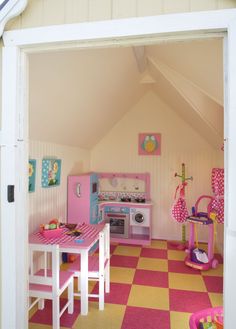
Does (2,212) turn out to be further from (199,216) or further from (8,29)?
(199,216)

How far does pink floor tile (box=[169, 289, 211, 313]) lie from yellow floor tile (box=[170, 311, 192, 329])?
0.21ft

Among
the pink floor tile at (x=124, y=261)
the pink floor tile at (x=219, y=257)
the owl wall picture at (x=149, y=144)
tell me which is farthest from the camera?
the owl wall picture at (x=149, y=144)

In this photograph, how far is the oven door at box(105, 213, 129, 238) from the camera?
14.0ft

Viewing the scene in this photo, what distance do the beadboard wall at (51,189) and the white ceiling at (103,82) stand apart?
0.13 m

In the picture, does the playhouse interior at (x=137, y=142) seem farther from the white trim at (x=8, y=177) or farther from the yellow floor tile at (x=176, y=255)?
the white trim at (x=8, y=177)

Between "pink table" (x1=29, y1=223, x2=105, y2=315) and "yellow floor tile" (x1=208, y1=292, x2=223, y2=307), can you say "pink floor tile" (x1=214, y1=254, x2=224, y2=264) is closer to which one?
"yellow floor tile" (x1=208, y1=292, x2=223, y2=307)

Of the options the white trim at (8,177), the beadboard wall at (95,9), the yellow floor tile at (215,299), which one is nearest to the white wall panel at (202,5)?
the beadboard wall at (95,9)

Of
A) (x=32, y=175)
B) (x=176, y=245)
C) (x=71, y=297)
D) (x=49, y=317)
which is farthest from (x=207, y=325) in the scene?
(x=176, y=245)

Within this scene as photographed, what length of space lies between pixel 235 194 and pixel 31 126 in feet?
6.54

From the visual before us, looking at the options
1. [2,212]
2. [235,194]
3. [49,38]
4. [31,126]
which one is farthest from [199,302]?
[49,38]

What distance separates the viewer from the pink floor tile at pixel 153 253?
3691 mm

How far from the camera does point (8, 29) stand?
1140 mm

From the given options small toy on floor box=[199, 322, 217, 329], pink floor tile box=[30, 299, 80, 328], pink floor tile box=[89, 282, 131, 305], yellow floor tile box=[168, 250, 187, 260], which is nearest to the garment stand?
yellow floor tile box=[168, 250, 187, 260]

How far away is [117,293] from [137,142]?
275cm
